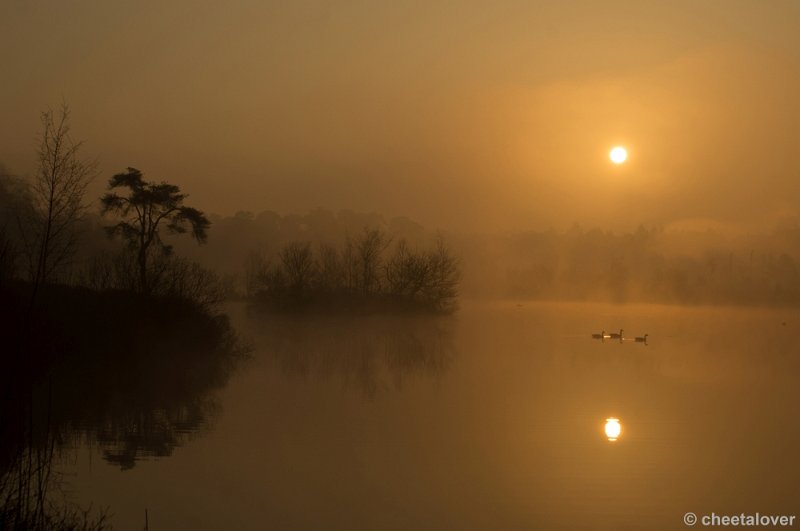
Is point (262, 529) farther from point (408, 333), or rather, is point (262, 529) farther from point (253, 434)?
point (408, 333)

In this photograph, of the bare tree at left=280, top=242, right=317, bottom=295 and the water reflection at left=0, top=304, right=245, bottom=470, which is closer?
the water reflection at left=0, top=304, right=245, bottom=470

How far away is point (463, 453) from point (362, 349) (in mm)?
17229

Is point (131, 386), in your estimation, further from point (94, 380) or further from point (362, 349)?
point (362, 349)

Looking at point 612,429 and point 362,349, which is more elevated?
point 362,349

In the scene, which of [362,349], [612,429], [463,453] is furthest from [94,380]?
[362,349]

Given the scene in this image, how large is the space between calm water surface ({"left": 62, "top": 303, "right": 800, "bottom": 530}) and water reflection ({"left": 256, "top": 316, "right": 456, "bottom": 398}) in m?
0.21

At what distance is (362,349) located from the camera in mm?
28203

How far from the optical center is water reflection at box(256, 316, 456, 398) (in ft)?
67.4

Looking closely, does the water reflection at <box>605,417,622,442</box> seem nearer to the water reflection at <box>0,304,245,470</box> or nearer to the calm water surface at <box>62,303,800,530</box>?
the calm water surface at <box>62,303,800,530</box>

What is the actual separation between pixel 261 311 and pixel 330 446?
38258 millimetres

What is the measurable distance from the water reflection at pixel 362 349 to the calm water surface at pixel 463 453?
0.21 m

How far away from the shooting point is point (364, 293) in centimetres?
5138

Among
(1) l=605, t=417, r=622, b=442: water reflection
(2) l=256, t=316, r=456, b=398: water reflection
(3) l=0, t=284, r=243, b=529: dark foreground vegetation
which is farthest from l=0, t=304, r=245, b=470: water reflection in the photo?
(1) l=605, t=417, r=622, b=442: water reflection

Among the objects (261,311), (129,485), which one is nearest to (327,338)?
(261,311)
